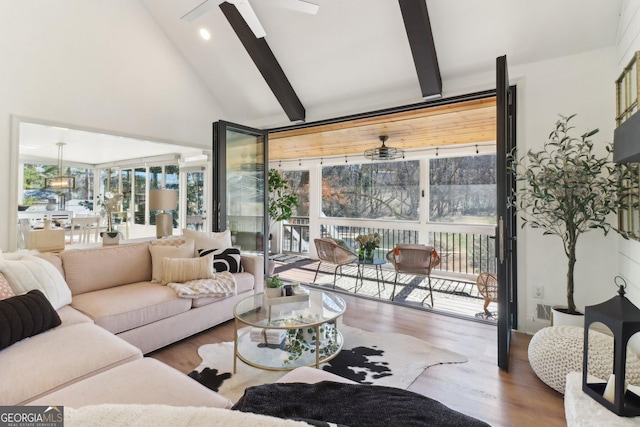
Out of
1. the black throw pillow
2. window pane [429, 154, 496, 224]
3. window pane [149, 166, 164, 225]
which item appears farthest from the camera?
window pane [429, 154, 496, 224]

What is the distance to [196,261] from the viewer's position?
121 inches

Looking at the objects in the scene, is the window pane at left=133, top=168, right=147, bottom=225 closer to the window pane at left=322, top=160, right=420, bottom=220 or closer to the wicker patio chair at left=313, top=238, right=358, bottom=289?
the wicker patio chair at left=313, top=238, right=358, bottom=289

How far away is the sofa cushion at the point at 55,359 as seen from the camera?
141cm

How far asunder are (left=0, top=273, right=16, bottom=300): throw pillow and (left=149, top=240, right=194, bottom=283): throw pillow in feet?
3.69

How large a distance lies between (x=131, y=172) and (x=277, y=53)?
3244 millimetres

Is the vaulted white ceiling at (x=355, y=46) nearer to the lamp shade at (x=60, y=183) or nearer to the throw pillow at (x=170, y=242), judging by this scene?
the lamp shade at (x=60, y=183)

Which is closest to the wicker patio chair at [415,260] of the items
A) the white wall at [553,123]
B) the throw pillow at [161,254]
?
the white wall at [553,123]

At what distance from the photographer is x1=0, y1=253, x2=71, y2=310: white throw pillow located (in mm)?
Answer: 2098

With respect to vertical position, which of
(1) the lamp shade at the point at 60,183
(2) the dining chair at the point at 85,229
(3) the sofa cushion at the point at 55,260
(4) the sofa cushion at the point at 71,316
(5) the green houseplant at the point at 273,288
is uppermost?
(1) the lamp shade at the point at 60,183

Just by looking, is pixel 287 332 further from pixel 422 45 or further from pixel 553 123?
pixel 553 123

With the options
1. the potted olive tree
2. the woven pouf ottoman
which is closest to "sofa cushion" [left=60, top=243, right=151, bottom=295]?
the woven pouf ottoman

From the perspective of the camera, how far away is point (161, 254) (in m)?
3.14

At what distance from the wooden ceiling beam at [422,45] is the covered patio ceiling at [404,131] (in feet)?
1.59

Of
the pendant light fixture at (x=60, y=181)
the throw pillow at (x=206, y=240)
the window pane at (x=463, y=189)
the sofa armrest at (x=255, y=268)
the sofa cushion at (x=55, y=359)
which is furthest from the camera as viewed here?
the window pane at (x=463, y=189)
